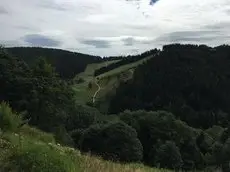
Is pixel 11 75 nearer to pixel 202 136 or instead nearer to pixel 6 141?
pixel 202 136

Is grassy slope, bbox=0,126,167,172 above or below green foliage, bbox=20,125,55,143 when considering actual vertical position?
above

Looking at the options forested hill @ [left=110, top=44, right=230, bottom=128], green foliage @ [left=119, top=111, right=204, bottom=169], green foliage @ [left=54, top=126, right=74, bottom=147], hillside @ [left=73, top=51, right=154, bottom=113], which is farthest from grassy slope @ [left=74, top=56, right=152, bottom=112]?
green foliage @ [left=54, top=126, right=74, bottom=147]

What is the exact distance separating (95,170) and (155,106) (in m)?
143

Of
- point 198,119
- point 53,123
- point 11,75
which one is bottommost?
point 198,119

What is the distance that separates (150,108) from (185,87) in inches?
734

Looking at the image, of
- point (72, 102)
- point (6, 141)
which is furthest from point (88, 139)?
point (6, 141)

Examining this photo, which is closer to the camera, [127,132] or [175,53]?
[127,132]

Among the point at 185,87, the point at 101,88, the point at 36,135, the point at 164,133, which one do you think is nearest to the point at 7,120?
the point at 36,135

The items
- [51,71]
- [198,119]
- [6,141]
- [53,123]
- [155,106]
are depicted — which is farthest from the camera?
[155,106]

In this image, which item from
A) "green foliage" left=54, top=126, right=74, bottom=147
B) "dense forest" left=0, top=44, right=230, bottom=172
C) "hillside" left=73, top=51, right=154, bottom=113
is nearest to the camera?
"green foliage" left=54, top=126, right=74, bottom=147

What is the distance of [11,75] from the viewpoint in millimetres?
63594

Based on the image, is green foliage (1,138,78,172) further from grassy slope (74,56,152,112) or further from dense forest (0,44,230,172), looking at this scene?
grassy slope (74,56,152,112)

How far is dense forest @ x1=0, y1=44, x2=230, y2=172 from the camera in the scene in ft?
200

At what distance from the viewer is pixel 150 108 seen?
150m
